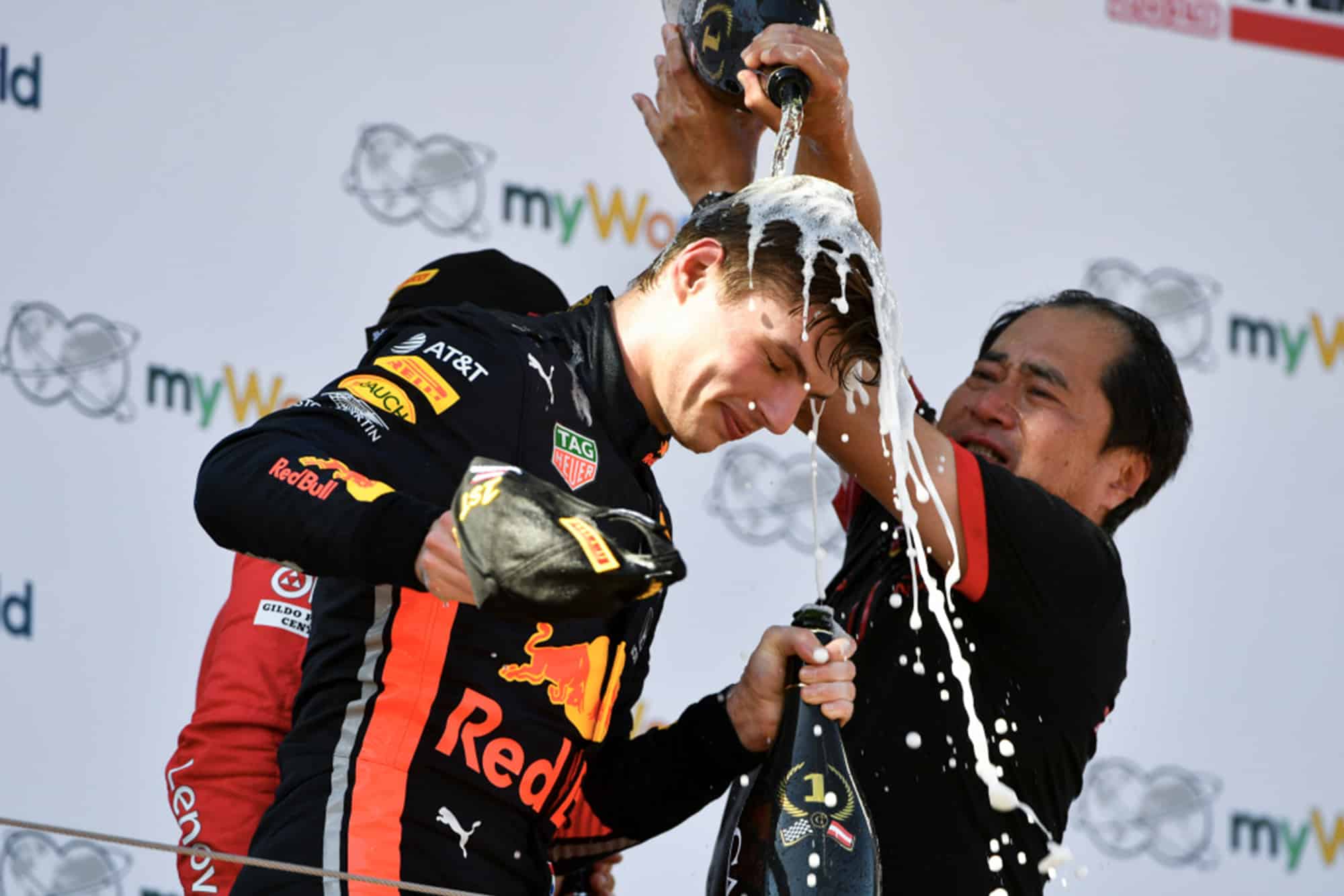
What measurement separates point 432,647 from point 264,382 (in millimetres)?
1162

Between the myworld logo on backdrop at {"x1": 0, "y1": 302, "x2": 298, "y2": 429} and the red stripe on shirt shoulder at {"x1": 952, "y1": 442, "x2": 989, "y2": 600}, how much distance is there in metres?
1.11

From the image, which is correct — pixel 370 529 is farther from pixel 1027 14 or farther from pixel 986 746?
pixel 1027 14

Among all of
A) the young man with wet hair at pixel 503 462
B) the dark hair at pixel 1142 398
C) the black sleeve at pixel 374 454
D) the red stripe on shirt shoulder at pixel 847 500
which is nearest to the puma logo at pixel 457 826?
the young man with wet hair at pixel 503 462

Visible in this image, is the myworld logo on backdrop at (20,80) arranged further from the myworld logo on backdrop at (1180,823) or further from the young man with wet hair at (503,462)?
the myworld logo on backdrop at (1180,823)

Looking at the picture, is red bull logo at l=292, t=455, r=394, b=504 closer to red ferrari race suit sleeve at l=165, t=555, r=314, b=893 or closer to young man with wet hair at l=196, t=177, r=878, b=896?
young man with wet hair at l=196, t=177, r=878, b=896

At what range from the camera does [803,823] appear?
1672 millimetres

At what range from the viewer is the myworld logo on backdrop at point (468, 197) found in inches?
108

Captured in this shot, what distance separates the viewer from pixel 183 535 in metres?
2.53

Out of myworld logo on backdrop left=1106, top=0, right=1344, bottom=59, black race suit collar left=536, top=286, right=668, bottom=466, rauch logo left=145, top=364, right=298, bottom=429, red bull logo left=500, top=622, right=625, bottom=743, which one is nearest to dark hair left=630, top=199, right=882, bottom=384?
black race suit collar left=536, top=286, right=668, bottom=466

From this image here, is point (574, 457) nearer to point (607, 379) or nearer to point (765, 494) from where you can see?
point (607, 379)

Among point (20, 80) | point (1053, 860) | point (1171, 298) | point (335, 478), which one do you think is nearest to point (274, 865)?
point (335, 478)

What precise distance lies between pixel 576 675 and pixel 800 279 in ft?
1.25

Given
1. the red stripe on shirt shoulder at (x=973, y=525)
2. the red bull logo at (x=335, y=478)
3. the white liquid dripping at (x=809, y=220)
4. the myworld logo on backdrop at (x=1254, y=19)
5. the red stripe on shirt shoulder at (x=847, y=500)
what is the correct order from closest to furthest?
the red bull logo at (x=335, y=478) → the white liquid dripping at (x=809, y=220) → the red stripe on shirt shoulder at (x=973, y=525) → the red stripe on shirt shoulder at (x=847, y=500) → the myworld logo on backdrop at (x=1254, y=19)

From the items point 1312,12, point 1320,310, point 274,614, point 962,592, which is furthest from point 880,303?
point 1312,12
